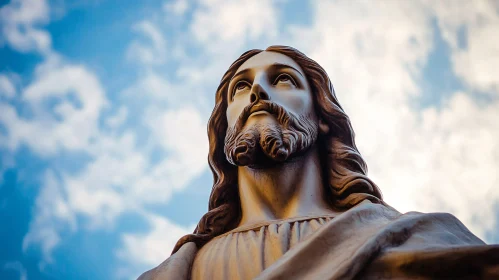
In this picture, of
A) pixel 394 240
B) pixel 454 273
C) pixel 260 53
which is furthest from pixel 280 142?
pixel 454 273

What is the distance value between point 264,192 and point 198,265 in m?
1.08

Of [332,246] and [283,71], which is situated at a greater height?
[283,71]

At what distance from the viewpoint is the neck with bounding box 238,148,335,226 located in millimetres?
6059

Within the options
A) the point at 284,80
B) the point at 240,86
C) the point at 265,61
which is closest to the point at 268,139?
the point at 284,80

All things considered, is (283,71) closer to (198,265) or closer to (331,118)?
(331,118)

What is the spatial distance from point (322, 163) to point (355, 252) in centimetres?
283

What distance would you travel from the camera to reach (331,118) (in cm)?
696

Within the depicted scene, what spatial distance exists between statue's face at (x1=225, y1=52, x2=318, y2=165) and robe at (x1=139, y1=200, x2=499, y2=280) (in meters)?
0.90

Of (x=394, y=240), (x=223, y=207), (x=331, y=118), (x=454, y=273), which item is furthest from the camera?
(x=331, y=118)

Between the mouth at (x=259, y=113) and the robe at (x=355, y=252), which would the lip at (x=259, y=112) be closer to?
the mouth at (x=259, y=113)

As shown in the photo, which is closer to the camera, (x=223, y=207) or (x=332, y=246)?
(x=332, y=246)

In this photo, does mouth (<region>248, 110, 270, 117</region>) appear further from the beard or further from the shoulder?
the shoulder

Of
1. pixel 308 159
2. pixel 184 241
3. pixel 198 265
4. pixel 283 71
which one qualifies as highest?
pixel 283 71

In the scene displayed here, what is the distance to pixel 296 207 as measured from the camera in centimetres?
602
